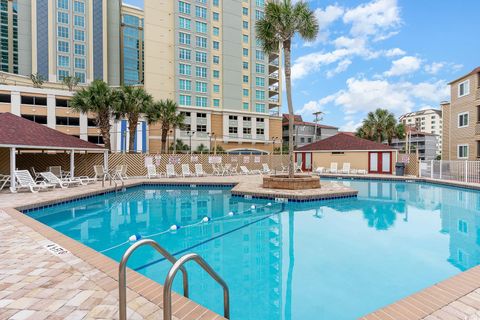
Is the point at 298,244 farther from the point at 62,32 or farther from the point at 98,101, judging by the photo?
the point at 62,32

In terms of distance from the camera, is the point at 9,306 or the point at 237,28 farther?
the point at 237,28

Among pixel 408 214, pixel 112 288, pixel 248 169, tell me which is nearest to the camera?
pixel 112 288

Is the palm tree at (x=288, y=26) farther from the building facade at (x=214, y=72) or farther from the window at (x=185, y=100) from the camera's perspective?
the window at (x=185, y=100)

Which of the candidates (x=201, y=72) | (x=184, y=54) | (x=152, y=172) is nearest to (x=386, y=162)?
(x=152, y=172)

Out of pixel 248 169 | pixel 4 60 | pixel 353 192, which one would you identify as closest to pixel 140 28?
pixel 4 60

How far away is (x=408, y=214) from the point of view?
988 centimetres

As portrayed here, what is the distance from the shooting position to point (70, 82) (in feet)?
144

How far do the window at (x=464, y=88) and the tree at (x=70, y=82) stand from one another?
48.7 meters

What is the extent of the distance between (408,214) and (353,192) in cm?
315

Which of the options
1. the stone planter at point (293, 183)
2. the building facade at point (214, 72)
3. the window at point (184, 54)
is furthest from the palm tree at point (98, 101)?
the window at point (184, 54)

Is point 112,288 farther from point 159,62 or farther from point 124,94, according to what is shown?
point 159,62

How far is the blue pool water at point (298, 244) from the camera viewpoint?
4.22 meters

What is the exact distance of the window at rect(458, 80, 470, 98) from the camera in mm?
22189

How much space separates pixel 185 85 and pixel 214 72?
571 cm
